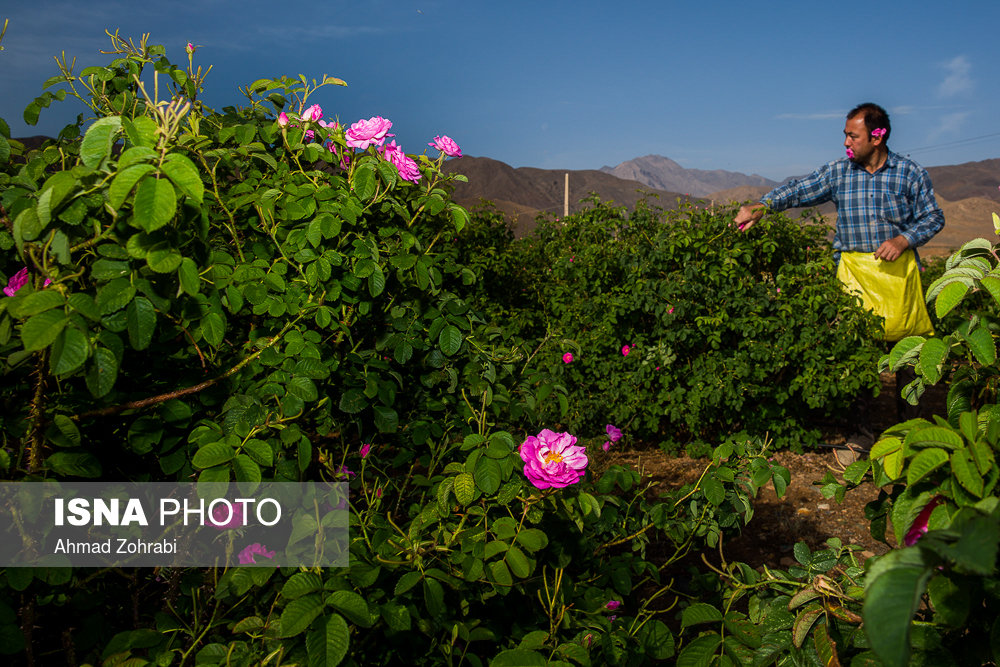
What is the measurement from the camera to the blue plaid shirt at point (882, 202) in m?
3.71

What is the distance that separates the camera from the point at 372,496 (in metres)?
1.58

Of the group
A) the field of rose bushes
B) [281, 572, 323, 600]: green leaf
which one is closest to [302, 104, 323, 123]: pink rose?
the field of rose bushes

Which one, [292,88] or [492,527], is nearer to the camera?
[492,527]

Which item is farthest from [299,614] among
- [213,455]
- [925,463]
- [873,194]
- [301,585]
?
[873,194]

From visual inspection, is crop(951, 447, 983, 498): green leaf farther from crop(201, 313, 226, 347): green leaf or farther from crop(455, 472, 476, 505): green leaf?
crop(201, 313, 226, 347): green leaf

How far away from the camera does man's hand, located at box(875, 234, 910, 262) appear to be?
349 centimetres

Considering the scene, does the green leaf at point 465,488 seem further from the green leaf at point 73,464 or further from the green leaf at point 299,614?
the green leaf at point 73,464

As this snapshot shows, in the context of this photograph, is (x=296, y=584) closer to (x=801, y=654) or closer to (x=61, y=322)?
(x=61, y=322)

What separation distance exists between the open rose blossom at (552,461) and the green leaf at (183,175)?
72 cm

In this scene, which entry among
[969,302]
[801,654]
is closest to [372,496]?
[801,654]

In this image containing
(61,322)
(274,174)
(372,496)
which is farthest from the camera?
(274,174)

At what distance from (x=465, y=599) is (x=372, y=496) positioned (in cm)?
36

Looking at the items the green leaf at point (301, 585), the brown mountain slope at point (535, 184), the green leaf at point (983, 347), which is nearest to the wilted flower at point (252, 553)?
the green leaf at point (301, 585)

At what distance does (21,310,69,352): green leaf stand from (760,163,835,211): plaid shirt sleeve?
388 centimetres
